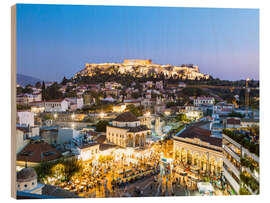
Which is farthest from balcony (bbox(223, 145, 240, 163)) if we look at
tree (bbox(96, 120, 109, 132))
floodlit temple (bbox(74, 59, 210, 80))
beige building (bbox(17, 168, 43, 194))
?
beige building (bbox(17, 168, 43, 194))

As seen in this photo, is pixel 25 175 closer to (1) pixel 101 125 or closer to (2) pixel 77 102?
(2) pixel 77 102

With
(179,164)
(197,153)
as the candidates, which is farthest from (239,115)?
(179,164)

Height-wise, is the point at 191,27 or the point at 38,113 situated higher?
the point at 191,27

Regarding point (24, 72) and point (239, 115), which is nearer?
point (24, 72)

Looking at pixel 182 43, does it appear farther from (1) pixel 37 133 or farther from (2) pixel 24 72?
(1) pixel 37 133

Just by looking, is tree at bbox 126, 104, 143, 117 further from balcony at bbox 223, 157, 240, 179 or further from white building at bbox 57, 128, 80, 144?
balcony at bbox 223, 157, 240, 179

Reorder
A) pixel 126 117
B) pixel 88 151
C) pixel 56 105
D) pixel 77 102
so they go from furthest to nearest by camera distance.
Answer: pixel 126 117
pixel 77 102
pixel 56 105
pixel 88 151

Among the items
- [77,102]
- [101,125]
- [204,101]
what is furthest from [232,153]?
[77,102]
